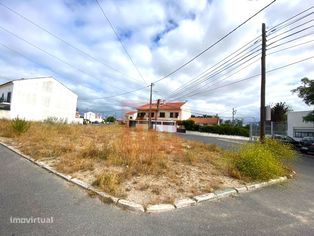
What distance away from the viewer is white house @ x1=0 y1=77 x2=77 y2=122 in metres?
35.0

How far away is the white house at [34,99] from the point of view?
35031 millimetres

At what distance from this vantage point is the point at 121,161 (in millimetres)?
7328

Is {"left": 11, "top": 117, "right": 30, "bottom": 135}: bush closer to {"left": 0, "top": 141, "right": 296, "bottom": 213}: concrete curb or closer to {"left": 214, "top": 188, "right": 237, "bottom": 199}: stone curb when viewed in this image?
{"left": 0, "top": 141, "right": 296, "bottom": 213}: concrete curb

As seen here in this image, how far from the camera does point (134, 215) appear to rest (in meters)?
4.00

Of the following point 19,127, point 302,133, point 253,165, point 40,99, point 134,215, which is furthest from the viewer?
point 40,99

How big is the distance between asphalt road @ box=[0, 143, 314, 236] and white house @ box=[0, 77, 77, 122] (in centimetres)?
3521

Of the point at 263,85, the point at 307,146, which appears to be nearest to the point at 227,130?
the point at 307,146

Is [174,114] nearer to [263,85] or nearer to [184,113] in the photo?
[184,113]

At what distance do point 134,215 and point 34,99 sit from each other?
39480 mm

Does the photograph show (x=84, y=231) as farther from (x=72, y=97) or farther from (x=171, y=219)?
(x=72, y=97)

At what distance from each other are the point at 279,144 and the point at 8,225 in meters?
9.63

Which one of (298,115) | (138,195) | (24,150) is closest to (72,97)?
(24,150)

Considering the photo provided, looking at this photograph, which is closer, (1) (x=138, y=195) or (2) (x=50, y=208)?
(2) (x=50, y=208)

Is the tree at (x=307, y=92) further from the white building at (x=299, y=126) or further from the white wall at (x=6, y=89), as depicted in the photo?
the white wall at (x=6, y=89)
